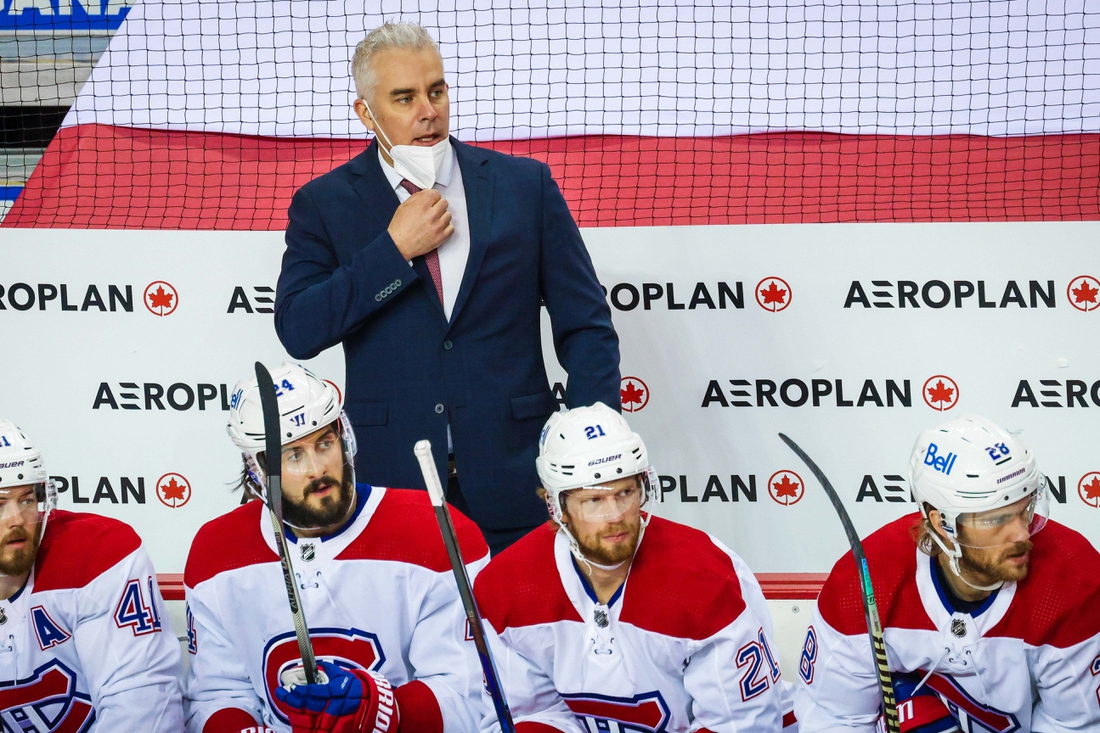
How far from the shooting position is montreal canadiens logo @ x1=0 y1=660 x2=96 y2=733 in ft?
6.97

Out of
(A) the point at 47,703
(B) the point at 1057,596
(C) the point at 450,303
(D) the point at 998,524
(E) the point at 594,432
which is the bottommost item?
(A) the point at 47,703

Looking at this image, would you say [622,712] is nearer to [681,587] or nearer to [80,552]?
[681,587]

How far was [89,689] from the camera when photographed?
83.6 inches

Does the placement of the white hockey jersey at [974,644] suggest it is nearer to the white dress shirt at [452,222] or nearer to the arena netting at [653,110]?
the white dress shirt at [452,222]

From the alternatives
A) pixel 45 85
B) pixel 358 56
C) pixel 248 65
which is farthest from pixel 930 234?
pixel 45 85

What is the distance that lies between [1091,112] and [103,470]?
284cm

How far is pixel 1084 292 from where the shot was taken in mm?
3248

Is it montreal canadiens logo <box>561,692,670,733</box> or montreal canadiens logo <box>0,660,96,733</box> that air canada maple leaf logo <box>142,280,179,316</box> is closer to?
montreal canadiens logo <box>0,660,96,733</box>

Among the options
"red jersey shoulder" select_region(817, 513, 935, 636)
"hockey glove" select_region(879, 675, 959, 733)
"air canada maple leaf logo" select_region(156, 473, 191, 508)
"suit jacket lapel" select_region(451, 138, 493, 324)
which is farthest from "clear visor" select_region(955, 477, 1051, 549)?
"air canada maple leaf logo" select_region(156, 473, 191, 508)

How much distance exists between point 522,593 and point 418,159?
90 cm

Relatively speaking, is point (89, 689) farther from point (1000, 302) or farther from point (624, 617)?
point (1000, 302)

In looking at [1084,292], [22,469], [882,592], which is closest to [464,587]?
[882,592]

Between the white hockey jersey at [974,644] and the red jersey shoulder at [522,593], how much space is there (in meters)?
0.39

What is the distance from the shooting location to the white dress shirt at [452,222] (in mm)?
2443
